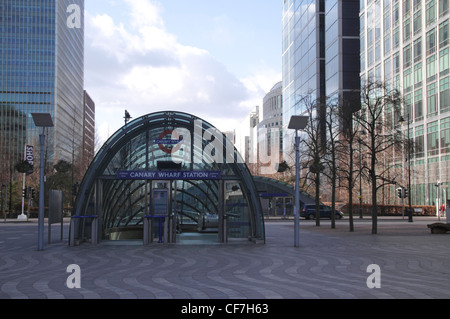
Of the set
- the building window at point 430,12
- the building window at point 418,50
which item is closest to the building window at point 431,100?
the building window at point 418,50

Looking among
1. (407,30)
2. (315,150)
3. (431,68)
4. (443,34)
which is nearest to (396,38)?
(407,30)

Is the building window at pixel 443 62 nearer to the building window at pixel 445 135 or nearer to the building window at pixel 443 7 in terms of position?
the building window at pixel 443 7

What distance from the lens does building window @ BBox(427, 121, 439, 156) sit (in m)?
52.5

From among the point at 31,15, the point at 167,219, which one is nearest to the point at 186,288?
the point at 167,219

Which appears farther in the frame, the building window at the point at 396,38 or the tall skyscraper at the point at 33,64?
the tall skyscraper at the point at 33,64

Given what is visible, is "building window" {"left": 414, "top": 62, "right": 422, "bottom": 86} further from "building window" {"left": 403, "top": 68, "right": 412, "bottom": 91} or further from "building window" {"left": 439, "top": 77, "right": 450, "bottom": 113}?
"building window" {"left": 439, "top": 77, "right": 450, "bottom": 113}

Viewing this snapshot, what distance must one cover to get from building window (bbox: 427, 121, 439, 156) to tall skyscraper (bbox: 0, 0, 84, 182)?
81.5 meters

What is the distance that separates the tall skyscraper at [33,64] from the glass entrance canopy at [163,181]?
3828 inches

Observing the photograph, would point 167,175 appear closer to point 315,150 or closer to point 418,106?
point 315,150

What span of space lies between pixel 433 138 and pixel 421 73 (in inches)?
274

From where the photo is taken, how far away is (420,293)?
899 cm

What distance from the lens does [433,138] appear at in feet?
174

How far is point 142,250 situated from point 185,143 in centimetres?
780

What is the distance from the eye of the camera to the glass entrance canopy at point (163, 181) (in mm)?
19469
